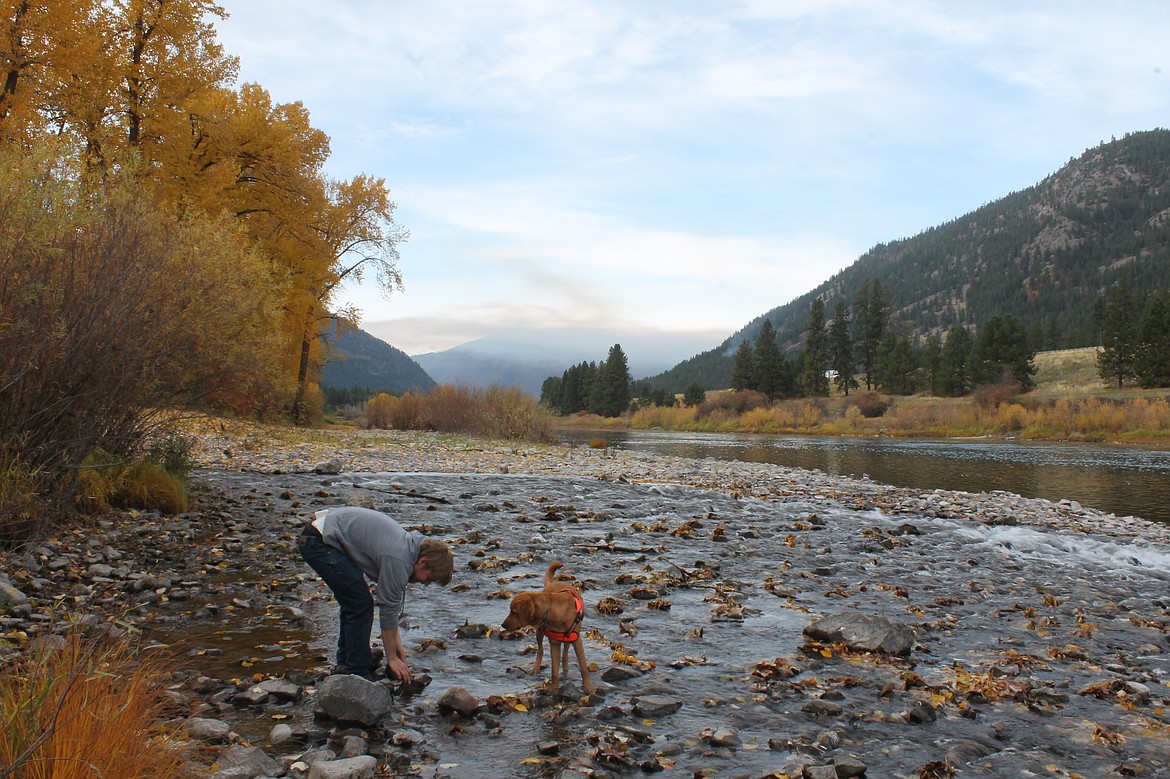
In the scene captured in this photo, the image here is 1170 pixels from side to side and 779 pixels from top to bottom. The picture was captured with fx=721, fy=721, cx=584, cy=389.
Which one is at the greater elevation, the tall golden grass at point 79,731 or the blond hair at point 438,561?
the blond hair at point 438,561

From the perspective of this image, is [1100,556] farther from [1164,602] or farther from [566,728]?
[566,728]

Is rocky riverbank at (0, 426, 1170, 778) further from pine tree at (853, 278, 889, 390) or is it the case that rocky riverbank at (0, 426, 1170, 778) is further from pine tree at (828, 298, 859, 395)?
pine tree at (853, 278, 889, 390)

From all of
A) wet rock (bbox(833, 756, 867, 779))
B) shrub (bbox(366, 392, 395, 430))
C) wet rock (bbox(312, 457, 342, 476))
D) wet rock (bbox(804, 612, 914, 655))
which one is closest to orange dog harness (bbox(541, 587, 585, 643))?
wet rock (bbox(833, 756, 867, 779))

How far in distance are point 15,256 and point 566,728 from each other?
783cm

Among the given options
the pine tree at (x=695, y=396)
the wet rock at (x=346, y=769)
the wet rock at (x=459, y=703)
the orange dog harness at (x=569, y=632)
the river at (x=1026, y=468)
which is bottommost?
the river at (x=1026, y=468)

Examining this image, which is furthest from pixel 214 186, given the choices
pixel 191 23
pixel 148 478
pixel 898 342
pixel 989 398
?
pixel 898 342

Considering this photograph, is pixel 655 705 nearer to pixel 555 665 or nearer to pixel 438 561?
pixel 555 665

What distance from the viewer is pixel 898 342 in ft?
→ 325

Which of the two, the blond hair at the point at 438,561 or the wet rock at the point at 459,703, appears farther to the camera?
the blond hair at the point at 438,561

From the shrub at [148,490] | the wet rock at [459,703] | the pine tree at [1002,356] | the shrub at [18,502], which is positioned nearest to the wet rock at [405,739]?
the wet rock at [459,703]

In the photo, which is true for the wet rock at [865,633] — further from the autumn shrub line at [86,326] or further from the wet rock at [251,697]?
the autumn shrub line at [86,326]

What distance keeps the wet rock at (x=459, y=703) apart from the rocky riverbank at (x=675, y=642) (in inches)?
1.1

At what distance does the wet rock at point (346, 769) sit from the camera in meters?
3.99

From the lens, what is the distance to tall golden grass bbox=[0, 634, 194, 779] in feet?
9.63
